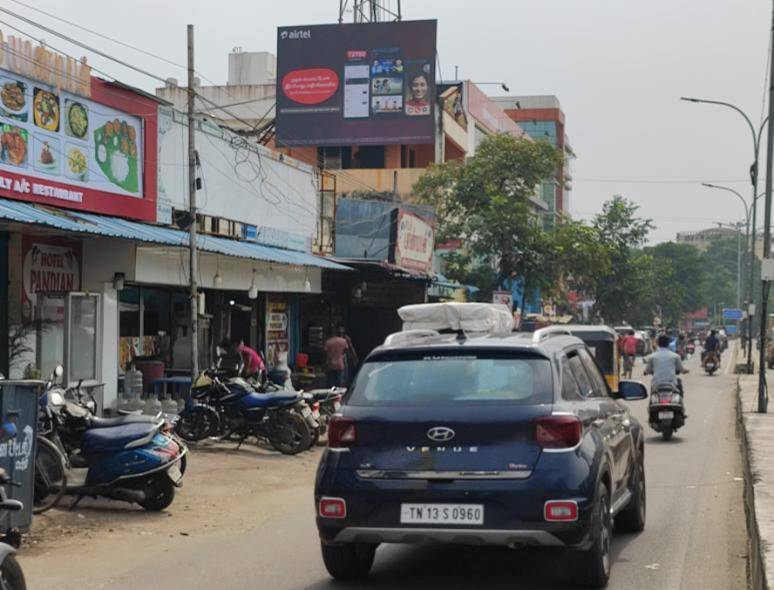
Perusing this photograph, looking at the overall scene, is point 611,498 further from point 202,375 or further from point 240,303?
point 240,303

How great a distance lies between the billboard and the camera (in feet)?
47.3

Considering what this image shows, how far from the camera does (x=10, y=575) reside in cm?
536

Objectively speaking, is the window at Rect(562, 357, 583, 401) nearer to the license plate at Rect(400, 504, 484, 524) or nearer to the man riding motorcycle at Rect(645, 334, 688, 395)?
the license plate at Rect(400, 504, 484, 524)

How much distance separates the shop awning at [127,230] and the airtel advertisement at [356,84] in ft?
76.2

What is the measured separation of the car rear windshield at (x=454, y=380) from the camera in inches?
270

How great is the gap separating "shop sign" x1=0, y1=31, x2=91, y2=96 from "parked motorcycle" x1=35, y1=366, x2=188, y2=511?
5923 millimetres

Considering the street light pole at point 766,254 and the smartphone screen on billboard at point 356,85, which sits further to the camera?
the smartphone screen on billboard at point 356,85

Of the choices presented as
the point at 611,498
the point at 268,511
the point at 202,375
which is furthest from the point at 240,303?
the point at 611,498

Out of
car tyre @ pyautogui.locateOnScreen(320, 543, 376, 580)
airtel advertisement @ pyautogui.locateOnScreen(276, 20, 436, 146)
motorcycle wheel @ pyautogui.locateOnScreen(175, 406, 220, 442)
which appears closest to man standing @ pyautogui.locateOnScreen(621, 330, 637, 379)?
airtel advertisement @ pyautogui.locateOnScreen(276, 20, 436, 146)

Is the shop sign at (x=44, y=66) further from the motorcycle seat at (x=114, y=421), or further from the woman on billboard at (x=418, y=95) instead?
the woman on billboard at (x=418, y=95)

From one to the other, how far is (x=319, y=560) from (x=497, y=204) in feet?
92.6

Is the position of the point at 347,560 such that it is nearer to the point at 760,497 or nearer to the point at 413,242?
the point at 760,497

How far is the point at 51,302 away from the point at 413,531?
10.3 m

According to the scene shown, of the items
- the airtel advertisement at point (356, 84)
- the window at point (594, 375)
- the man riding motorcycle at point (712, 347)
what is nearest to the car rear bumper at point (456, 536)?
the window at point (594, 375)
